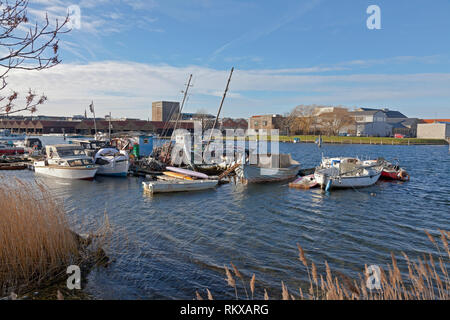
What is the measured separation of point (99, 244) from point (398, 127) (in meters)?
155

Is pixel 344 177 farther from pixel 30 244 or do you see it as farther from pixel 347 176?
pixel 30 244

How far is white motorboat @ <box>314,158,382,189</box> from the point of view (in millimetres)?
27203

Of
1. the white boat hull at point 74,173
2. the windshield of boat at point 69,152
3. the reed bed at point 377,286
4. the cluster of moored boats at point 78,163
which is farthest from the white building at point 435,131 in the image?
the white boat hull at point 74,173

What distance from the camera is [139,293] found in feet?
29.8

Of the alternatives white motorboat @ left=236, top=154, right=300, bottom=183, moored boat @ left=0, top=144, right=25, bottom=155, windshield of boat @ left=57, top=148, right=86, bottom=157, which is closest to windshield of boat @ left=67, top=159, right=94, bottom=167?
windshield of boat @ left=57, top=148, right=86, bottom=157

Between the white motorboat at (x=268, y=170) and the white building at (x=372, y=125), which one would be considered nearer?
the white motorboat at (x=268, y=170)

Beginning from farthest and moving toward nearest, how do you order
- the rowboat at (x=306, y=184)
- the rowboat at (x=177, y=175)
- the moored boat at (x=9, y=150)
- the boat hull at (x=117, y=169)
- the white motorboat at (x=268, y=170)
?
the moored boat at (x=9, y=150) < the boat hull at (x=117, y=169) < the white motorboat at (x=268, y=170) < the rowboat at (x=177, y=175) < the rowboat at (x=306, y=184)

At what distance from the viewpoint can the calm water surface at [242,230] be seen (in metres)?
10.1

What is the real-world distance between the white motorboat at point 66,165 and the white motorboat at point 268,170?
47.8ft

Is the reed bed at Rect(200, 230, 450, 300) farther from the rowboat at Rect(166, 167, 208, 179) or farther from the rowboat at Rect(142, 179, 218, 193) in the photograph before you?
the rowboat at Rect(166, 167, 208, 179)

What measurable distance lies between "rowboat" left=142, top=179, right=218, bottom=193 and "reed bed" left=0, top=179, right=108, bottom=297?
14598 mm

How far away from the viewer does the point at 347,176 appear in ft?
91.5

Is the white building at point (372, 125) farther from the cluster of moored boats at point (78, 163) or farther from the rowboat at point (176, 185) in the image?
the rowboat at point (176, 185)
